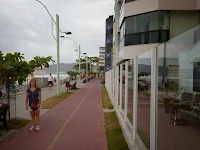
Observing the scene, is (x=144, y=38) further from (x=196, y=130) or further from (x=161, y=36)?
(x=196, y=130)

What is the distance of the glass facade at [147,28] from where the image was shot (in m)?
21.2

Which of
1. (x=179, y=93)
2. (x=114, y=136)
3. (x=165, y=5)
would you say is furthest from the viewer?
(x=165, y=5)

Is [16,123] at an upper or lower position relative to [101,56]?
lower

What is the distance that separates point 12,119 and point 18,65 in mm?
2247

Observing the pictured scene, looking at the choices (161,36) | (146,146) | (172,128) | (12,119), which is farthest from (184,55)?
(161,36)

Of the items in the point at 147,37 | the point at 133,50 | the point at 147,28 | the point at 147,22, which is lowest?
the point at 133,50

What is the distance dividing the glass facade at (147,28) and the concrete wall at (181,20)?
0.50 meters

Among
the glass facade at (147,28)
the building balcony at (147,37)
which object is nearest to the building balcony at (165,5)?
the glass facade at (147,28)

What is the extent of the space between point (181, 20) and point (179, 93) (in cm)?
1971

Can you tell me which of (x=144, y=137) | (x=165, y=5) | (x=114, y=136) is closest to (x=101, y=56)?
(x=165, y=5)

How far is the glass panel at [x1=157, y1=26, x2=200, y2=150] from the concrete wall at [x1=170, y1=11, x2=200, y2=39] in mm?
18517

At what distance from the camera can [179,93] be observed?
2973mm

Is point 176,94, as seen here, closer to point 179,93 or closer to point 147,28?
point 179,93

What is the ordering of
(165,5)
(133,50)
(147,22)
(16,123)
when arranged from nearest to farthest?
(16,123) → (165,5) → (147,22) → (133,50)
